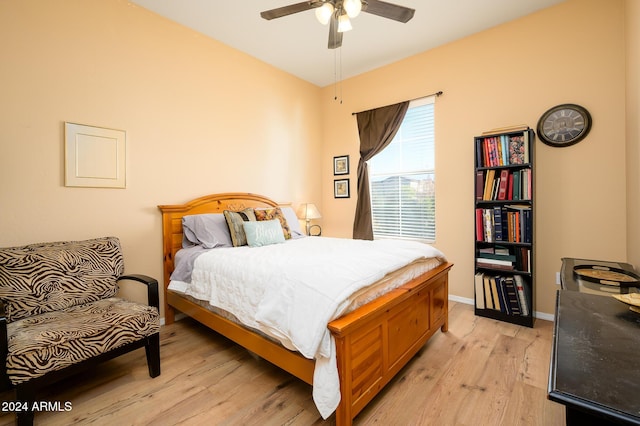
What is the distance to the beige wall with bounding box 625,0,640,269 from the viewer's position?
6.41 feet

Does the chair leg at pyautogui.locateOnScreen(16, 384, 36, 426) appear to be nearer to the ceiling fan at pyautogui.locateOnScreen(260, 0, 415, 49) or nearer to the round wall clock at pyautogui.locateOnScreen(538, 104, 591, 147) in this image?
the ceiling fan at pyautogui.locateOnScreen(260, 0, 415, 49)

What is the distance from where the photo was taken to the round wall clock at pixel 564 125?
2547 millimetres

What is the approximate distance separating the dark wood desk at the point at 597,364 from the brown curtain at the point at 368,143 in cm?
295

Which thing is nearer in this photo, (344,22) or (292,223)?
(344,22)

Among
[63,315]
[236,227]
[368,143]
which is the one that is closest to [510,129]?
[368,143]

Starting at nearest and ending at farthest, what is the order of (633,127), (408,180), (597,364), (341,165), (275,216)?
(597,364), (633,127), (275,216), (408,180), (341,165)

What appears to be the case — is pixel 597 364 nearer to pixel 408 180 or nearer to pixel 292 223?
pixel 292 223

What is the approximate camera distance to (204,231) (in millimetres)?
2732

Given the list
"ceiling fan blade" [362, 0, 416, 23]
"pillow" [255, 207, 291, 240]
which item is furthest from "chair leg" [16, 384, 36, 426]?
"ceiling fan blade" [362, 0, 416, 23]

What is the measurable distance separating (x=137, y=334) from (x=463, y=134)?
3.48 meters

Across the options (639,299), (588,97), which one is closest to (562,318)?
(639,299)

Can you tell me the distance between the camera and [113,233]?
8.17ft

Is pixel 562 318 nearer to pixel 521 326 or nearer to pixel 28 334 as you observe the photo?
pixel 521 326

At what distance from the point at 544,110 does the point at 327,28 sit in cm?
227
